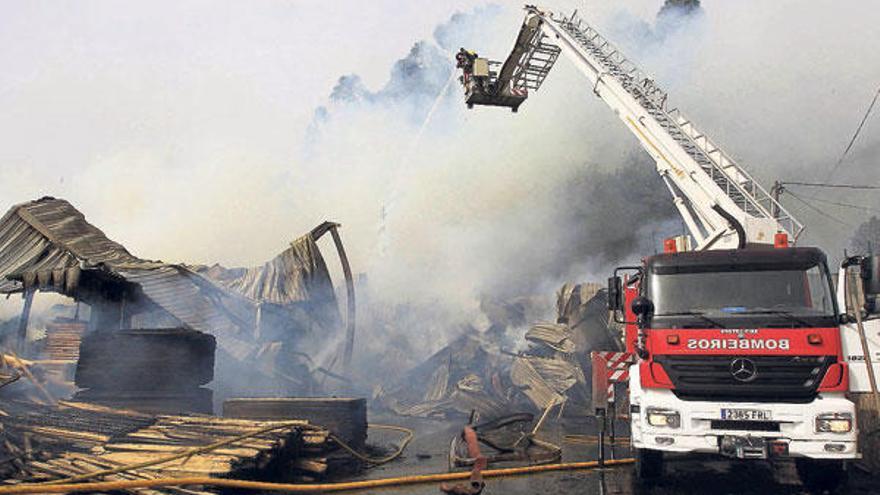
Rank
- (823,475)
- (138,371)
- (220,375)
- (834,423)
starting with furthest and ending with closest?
(220,375) → (138,371) → (823,475) → (834,423)

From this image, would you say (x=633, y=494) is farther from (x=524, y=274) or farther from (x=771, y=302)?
(x=524, y=274)

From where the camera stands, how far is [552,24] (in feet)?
51.0

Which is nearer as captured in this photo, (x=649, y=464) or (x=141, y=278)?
(x=649, y=464)

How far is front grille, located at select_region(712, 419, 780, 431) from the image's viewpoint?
21.2 feet

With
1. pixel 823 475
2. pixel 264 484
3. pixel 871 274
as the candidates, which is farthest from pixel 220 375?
pixel 871 274

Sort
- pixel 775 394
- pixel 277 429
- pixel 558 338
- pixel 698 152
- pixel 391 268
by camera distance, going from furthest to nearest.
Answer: pixel 391 268, pixel 558 338, pixel 698 152, pixel 277 429, pixel 775 394

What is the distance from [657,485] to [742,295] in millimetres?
2729

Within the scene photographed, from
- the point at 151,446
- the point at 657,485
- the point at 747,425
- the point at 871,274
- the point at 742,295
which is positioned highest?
the point at 871,274

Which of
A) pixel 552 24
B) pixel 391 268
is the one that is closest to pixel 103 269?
pixel 552 24

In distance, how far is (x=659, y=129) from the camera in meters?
12.8

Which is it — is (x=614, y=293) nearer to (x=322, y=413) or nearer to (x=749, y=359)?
(x=749, y=359)

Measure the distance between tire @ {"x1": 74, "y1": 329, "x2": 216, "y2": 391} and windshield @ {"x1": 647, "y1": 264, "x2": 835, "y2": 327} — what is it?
27.5 ft

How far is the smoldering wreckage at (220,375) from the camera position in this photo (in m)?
7.66

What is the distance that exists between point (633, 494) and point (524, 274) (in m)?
27.9
